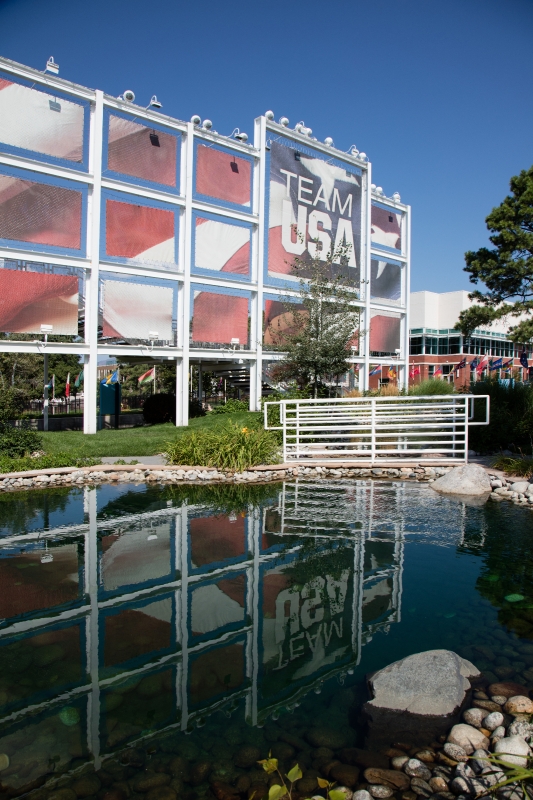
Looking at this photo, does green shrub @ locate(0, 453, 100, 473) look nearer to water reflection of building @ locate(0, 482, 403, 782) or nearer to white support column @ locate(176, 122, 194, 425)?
Answer: water reflection of building @ locate(0, 482, 403, 782)

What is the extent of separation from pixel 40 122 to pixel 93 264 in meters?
5.06

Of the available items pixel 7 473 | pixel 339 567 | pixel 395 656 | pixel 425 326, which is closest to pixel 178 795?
pixel 395 656

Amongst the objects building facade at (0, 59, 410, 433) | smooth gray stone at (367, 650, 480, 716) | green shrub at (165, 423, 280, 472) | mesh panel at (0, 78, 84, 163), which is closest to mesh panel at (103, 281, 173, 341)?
building facade at (0, 59, 410, 433)

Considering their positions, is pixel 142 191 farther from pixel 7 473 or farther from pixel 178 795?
pixel 178 795

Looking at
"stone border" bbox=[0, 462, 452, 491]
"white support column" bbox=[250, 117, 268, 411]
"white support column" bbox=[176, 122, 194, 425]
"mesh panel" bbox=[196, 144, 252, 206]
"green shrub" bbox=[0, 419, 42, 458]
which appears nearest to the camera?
"stone border" bbox=[0, 462, 452, 491]

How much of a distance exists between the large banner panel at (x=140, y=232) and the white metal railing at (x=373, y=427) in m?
10.8

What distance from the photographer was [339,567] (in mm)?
6508

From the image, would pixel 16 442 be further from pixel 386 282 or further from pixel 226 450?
pixel 386 282

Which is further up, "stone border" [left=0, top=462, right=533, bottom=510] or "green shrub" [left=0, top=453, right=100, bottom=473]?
"green shrub" [left=0, top=453, right=100, bottom=473]

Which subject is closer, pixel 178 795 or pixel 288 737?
pixel 178 795

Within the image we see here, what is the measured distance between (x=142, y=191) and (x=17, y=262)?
5.70m

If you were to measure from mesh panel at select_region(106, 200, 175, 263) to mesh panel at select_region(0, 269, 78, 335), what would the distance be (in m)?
2.47

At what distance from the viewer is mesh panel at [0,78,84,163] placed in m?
19.8

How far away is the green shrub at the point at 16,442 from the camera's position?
44.2 feet
